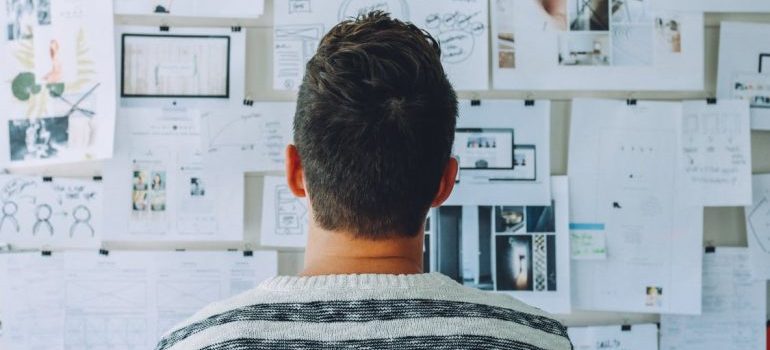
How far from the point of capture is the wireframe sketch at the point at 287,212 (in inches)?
51.4

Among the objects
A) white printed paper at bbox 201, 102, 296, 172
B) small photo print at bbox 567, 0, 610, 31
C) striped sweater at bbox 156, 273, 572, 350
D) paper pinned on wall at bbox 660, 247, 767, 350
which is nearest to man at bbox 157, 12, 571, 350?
striped sweater at bbox 156, 273, 572, 350

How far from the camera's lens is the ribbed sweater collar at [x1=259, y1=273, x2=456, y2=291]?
2.01ft

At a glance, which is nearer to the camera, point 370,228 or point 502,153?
point 370,228

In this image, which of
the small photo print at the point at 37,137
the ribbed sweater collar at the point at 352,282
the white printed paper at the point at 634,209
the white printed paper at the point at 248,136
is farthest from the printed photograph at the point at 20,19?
the white printed paper at the point at 634,209

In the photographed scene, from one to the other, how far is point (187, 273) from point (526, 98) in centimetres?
74

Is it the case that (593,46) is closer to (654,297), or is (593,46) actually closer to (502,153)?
(502,153)

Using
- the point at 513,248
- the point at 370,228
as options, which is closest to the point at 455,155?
the point at 513,248

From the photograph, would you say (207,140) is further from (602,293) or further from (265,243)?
(602,293)

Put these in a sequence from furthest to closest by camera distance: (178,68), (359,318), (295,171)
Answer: (178,68)
(295,171)
(359,318)

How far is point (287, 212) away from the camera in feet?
4.29

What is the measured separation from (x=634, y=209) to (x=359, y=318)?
2.99 ft

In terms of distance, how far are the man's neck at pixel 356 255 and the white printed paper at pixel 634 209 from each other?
0.75 metres

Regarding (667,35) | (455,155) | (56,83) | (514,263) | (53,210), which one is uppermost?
(667,35)

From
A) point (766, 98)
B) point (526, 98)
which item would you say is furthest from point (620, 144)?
point (766, 98)
